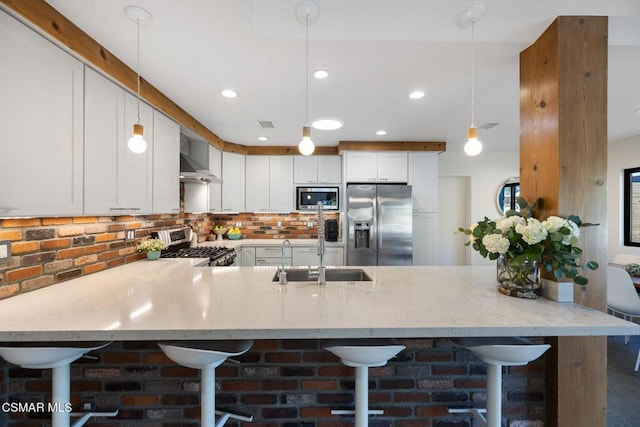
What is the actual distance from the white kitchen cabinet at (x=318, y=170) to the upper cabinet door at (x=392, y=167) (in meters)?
0.66

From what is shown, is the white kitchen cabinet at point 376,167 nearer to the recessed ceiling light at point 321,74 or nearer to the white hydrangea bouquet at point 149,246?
the recessed ceiling light at point 321,74

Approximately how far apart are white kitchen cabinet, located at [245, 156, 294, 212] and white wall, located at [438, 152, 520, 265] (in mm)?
2769

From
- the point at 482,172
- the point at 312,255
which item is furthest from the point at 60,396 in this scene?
the point at 482,172

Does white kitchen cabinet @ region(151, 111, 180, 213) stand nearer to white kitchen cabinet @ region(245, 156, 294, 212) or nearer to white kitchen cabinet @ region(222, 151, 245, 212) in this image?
white kitchen cabinet @ region(222, 151, 245, 212)

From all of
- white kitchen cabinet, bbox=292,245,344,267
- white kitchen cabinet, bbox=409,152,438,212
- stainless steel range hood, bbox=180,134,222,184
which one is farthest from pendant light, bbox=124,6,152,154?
white kitchen cabinet, bbox=409,152,438,212

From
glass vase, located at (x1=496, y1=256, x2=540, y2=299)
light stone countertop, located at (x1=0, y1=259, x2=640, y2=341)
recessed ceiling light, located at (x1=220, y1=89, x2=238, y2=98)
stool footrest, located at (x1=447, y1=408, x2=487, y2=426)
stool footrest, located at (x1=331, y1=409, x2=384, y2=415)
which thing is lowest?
stool footrest, located at (x1=331, y1=409, x2=384, y2=415)

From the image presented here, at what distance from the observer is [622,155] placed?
3.99m

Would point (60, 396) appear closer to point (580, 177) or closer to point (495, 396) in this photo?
point (495, 396)

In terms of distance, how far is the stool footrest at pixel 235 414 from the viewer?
1384mm

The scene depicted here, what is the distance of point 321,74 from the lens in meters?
2.11

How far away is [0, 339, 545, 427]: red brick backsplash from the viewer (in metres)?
1.42

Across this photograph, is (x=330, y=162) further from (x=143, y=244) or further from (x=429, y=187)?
(x=143, y=244)

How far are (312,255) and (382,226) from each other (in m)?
1.12

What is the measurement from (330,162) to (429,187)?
1596 millimetres
